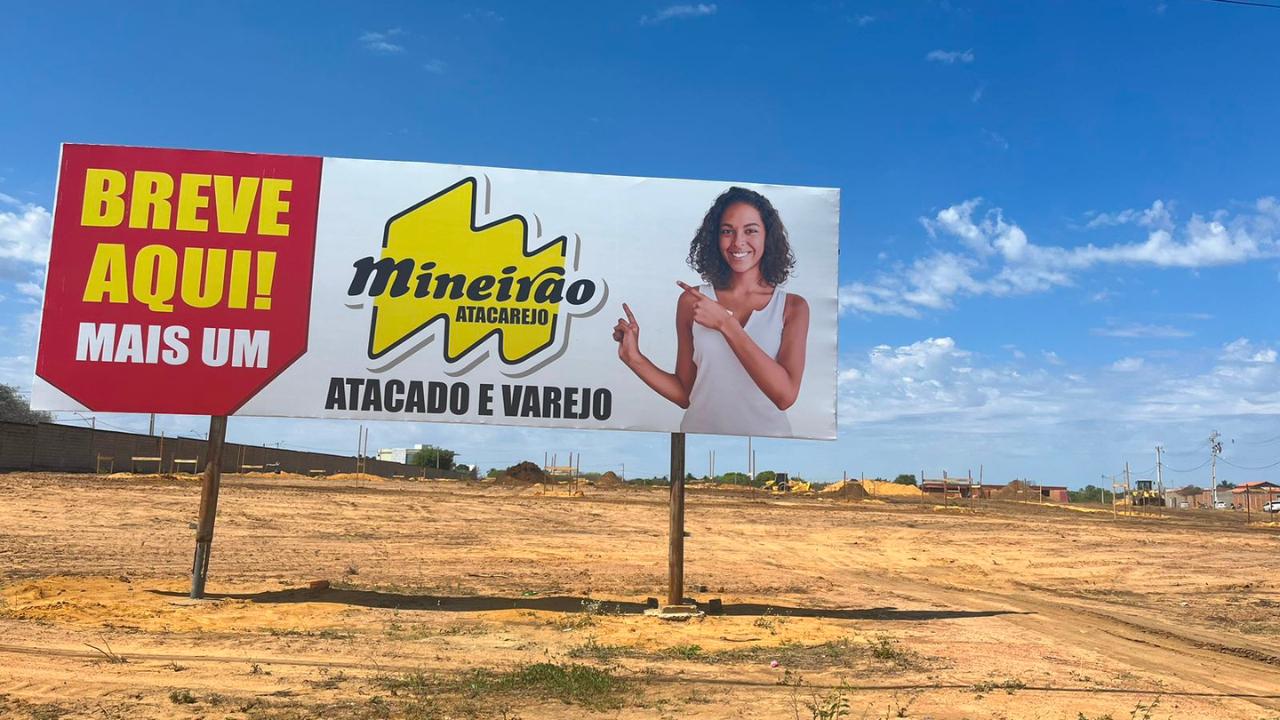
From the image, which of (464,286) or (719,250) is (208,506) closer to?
(464,286)

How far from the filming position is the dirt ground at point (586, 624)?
25.4 feet

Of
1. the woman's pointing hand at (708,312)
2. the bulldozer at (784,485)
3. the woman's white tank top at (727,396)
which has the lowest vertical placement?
the bulldozer at (784,485)

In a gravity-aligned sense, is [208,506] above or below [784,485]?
above

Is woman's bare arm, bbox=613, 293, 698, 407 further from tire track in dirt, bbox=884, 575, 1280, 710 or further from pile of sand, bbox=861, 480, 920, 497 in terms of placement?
pile of sand, bbox=861, 480, 920, 497

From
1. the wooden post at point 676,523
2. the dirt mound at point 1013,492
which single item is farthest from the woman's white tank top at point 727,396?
the dirt mound at point 1013,492

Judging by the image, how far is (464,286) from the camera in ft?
41.7

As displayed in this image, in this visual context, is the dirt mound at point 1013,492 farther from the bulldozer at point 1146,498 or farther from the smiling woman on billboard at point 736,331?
the smiling woman on billboard at point 736,331

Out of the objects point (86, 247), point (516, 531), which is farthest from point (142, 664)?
point (516, 531)

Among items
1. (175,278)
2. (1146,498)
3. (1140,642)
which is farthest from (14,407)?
(1146,498)

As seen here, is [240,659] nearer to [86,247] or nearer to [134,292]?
[134,292]

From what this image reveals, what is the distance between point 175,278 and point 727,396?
333 inches

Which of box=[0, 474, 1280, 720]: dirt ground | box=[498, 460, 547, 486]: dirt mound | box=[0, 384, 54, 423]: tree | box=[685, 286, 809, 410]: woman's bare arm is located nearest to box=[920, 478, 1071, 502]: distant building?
box=[498, 460, 547, 486]: dirt mound

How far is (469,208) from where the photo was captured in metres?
12.9

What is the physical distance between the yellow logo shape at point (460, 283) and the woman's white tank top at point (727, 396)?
6.81ft
